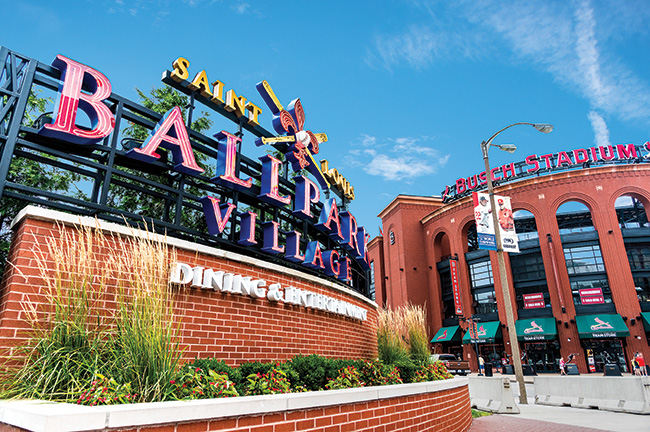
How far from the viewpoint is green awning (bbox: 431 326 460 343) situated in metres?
38.6

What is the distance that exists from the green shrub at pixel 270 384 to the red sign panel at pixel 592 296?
35057 mm

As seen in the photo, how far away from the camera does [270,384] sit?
16.7 ft

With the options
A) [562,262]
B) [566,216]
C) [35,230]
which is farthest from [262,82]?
[566,216]

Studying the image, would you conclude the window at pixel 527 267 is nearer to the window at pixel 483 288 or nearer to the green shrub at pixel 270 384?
the window at pixel 483 288

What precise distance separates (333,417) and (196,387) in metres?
1.55

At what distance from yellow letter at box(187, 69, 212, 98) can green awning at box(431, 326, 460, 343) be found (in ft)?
116

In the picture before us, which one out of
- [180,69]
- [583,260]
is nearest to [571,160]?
[583,260]

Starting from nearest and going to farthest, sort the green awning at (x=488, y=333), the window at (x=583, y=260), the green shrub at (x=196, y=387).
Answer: the green shrub at (x=196, y=387), the window at (x=583, y=260), the green awning at (x=488, y=333)

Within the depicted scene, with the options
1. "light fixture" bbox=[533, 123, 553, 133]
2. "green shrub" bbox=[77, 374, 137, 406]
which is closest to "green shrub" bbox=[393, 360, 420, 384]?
"green shrub" bbox=[77, 374, 137, 406]

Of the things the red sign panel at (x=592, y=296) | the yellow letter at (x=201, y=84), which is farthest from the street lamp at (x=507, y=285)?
the red sign panel at (x=592, y=296)

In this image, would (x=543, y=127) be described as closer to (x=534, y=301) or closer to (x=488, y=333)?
(x=534, y=301)

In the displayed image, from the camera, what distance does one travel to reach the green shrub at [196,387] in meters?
3.89

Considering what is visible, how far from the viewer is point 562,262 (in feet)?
113

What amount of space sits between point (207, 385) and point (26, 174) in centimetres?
1241
